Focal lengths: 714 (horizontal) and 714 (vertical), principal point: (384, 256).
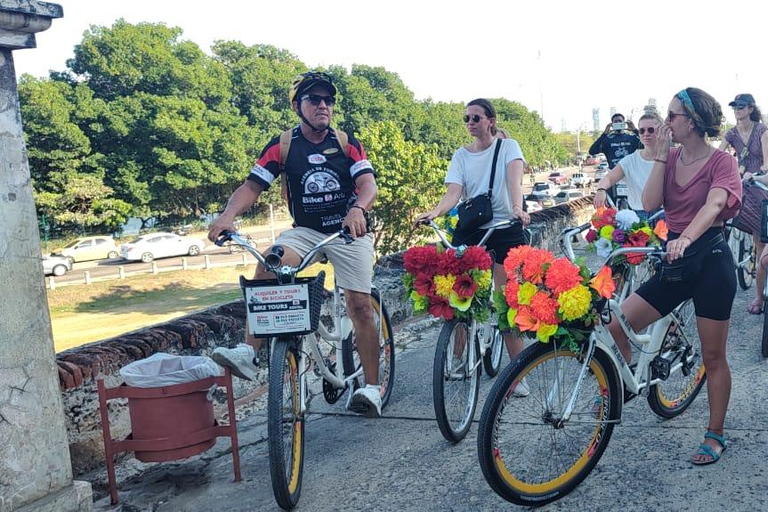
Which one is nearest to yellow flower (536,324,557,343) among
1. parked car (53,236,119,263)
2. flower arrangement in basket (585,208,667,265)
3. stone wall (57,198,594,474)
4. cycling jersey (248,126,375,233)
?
flower arrangement in basket (585,208,667,265)

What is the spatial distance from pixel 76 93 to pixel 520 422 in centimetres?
4802

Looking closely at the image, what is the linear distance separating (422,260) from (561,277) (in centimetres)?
117

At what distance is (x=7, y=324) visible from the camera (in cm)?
309

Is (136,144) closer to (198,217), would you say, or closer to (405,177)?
(198,217)

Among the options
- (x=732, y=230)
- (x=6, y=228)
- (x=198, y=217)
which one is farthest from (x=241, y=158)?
(x=6, y=228)

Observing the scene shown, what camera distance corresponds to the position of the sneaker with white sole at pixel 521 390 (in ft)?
10.1

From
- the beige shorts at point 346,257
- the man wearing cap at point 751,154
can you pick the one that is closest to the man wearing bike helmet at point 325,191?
the beige shorts at point 346,257

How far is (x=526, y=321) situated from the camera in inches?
124

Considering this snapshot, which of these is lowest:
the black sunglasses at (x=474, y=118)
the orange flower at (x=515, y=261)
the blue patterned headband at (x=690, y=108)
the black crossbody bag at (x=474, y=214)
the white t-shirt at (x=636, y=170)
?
the orange flower at (x=515, y=261)

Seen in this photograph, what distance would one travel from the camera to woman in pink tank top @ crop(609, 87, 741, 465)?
3.41 m

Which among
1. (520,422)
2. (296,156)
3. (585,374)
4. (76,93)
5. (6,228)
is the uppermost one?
(76,93)

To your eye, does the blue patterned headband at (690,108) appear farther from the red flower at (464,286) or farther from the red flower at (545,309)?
the red flower at (464,286)

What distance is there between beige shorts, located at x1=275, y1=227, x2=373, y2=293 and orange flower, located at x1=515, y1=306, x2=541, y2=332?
1.41 m

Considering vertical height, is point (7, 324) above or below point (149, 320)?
above
